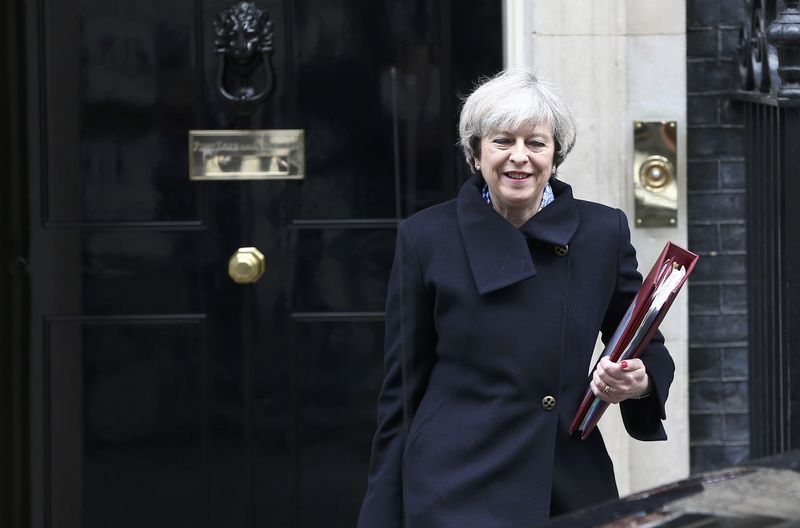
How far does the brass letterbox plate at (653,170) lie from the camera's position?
5496mm

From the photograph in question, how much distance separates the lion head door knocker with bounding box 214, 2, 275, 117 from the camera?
5.63m

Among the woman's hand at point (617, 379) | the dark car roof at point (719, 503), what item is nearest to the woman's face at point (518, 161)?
the woman's hand at point (617, 379)

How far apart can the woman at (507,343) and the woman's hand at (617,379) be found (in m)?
0.07

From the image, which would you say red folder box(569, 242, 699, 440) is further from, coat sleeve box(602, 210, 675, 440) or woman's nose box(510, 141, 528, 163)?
woman's nose box(510, 141, 528, 163)

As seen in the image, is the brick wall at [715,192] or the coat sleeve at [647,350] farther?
the brick wall at [715,192]

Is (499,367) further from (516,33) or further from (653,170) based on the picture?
(516,33)

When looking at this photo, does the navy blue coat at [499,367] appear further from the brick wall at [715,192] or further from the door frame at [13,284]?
the door frame at [13,284]

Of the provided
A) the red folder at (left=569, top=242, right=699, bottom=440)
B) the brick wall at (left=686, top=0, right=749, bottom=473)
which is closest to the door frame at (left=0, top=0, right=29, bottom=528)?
the brick wall at (left=686, top=0, right=749, bottom=473)

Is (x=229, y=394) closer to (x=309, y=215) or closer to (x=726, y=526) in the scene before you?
(x=309, y=215)

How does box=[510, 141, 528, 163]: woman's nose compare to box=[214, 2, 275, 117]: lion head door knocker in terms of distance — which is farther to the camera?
box=[214, 2, 275, 117]: lion head door knocker

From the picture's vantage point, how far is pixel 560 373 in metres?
3.57

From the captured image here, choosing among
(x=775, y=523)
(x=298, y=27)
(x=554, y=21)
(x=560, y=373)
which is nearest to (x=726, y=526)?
(x=775, y=523)

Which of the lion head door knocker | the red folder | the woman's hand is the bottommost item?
the woman's hand

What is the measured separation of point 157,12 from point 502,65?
1.22 meters
